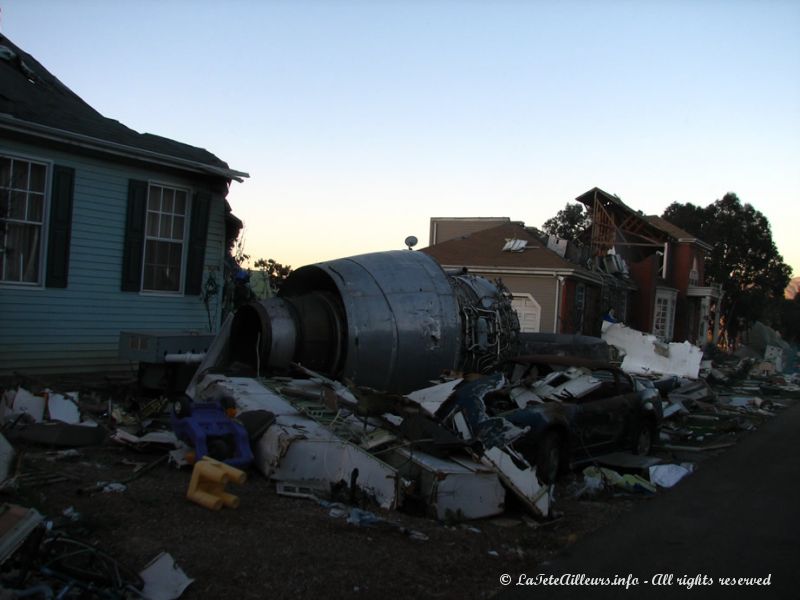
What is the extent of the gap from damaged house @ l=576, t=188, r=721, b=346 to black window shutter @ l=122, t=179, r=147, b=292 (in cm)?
2374

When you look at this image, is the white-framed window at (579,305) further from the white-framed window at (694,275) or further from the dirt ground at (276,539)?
the dirt ground at (276,539)

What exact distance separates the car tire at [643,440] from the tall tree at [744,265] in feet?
139

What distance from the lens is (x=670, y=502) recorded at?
27.2 ft

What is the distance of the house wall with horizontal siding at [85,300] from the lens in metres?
10.6

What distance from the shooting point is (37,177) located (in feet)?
35.2

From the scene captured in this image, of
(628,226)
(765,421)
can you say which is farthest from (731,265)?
(765,421)

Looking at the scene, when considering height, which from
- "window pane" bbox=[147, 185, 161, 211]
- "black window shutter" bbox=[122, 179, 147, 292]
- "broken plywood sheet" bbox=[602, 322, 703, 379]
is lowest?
"broken plywood sheet" bbox=[602, 322, 703, 379]

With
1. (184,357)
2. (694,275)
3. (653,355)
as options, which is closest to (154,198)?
(184,357)

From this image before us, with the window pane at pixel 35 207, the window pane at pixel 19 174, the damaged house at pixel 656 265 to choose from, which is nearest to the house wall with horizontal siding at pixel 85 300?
the window pane at pixel 19 174

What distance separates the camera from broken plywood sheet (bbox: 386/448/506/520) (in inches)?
264

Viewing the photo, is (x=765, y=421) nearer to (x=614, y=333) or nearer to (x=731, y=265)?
(x=614, y=333)

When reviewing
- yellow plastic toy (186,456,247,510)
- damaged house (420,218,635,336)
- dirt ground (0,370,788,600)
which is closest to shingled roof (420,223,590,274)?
damaged house (420,218,635,336)

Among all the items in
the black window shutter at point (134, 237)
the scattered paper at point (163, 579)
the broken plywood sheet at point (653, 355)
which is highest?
the black window shutter at point (134, 237)

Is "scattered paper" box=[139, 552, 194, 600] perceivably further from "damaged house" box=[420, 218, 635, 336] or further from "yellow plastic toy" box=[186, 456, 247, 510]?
"damaged house" box=[420, 218, 635, 336]
